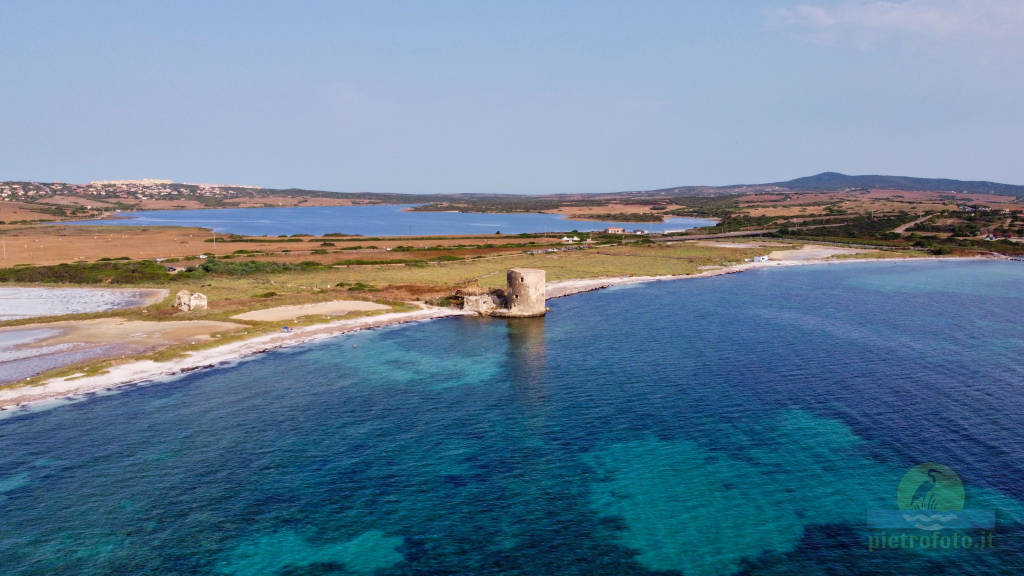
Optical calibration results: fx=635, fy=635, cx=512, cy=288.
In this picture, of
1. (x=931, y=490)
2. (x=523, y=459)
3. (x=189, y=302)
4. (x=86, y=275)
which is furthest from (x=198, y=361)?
(x=86, y=275)

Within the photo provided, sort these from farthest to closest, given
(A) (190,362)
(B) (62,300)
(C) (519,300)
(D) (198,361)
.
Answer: (B) (62,300)
(C) (519,300)
(D) (198,361)
(A) (190,362)

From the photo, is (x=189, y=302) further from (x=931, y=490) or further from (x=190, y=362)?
(x=931, y=490)

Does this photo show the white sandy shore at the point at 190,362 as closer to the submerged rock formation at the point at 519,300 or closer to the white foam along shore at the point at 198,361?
the white foam along shore at the point at 198,361

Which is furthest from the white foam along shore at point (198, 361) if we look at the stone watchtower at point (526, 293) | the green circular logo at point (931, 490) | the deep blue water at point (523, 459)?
the green circular logo at point (931, 490)

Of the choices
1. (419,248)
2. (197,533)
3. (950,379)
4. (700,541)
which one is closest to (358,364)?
(197,533)

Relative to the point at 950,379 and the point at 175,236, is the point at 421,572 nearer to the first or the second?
the point at 950,379
